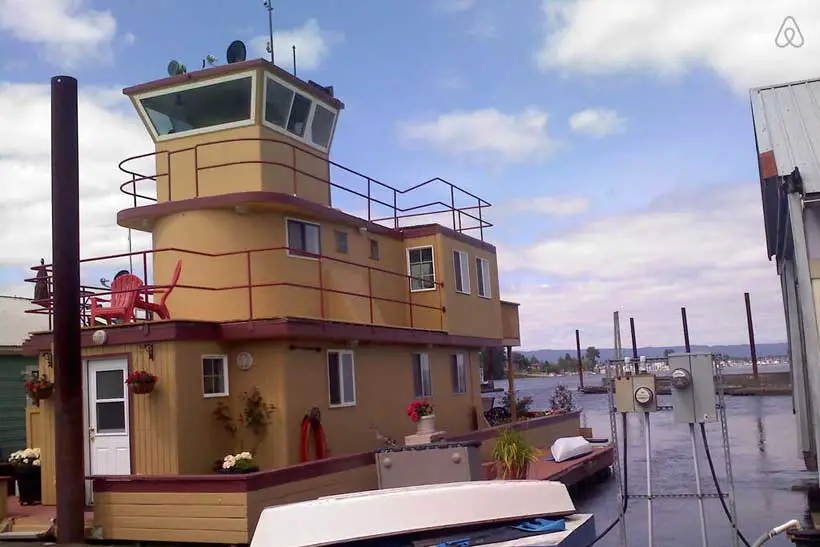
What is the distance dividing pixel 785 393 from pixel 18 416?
59.4m

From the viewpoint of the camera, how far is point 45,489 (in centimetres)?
1414

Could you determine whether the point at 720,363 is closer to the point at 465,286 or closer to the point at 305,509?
the point at 305,509

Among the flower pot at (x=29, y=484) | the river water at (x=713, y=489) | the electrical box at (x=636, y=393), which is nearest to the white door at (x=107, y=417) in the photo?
the flower pot at (x=29, y=484)

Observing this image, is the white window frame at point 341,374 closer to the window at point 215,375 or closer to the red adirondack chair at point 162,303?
the window at point 215,375

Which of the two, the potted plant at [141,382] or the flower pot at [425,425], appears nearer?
the potted plant at [141,382]

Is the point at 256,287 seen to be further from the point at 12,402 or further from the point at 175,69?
the point at 12,402

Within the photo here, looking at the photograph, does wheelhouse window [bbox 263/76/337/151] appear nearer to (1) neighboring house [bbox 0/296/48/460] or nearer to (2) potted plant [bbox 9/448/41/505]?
(2) potted plant [bbox 9/448/41/505]

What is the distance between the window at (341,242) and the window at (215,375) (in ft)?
12.5

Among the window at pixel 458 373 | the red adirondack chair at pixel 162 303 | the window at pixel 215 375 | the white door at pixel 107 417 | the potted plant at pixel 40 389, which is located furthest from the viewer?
the window at pixel 458 373

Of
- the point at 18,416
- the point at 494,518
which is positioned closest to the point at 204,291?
the point at 494,518

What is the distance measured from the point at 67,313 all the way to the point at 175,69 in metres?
5.84

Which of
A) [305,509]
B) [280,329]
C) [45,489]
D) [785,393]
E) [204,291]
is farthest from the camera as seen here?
[785,393]

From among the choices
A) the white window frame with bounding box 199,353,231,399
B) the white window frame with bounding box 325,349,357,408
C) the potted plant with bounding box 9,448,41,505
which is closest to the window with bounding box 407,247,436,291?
the white window frame with bounding box 325,349,357,408

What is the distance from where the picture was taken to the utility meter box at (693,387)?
971cm
